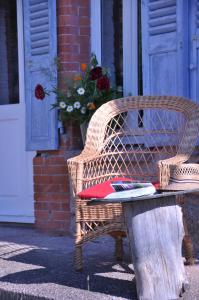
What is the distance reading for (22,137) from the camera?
222 inches

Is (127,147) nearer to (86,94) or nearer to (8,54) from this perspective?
(86,94)

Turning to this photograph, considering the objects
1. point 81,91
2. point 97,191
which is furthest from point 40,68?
point 97,191

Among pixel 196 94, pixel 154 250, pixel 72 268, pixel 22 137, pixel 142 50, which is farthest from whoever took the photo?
pixel 22 137

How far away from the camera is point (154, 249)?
289cm

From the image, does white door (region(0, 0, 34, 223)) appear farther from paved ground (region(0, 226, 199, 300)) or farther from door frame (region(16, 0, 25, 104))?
paved ground (region(0, 226, 199, 300))

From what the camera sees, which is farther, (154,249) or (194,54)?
(194,54)

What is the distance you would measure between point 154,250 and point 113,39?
8.70 feet

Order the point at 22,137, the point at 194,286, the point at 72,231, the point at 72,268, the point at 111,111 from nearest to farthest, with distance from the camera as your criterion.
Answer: the point at 194,286 → the point at 72,268 → the point at 111,111 → the point at 72,231 → the point at 22,137

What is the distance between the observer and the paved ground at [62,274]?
309cm

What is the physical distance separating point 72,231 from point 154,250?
211 cm

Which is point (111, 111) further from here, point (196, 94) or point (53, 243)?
point (53, 243)

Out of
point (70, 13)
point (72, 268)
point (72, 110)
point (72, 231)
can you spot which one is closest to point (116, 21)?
point (70, 13)

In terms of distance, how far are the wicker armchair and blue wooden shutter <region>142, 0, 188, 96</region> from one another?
22cm

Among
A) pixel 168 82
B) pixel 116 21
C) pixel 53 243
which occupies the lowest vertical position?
pixel 53 243
